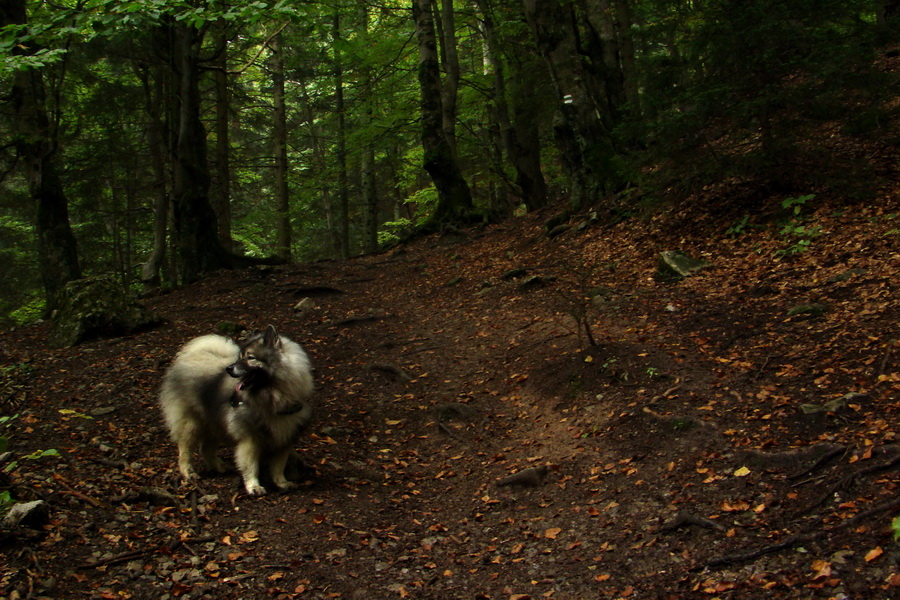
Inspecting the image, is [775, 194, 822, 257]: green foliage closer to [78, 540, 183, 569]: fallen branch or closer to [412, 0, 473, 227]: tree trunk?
[78, 540, 183, 569]: fallen branch

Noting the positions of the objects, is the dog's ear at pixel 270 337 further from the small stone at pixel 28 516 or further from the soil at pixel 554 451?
the small stone at pixel 28 516

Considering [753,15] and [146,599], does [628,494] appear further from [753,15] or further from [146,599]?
[753,15]

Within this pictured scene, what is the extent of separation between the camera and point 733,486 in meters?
4.32

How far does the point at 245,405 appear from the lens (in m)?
5.26

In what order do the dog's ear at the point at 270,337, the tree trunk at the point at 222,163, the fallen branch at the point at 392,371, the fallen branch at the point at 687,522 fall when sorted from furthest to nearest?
the tree trunk at the point at 222,163, the fallen branch at the point at 392,371, the dog's ear at the point at 270,337, the fallen branch at the point at 687,522

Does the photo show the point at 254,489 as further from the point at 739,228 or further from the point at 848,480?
the point at 739,228

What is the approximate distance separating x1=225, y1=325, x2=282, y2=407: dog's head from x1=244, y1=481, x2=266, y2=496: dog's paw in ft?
2.35

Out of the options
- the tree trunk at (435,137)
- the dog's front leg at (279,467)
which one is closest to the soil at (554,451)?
the dog's front leg at (279,467)

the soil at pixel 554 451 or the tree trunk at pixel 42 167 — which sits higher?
the tree trunk at pixel 42 167

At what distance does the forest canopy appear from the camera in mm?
7906

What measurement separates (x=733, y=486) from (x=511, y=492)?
6.32 ft

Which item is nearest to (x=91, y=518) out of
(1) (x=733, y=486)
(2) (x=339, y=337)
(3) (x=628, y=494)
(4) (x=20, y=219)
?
(3) (x=628, y=494)

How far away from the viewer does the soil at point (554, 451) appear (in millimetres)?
3746

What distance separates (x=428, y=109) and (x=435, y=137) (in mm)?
778
